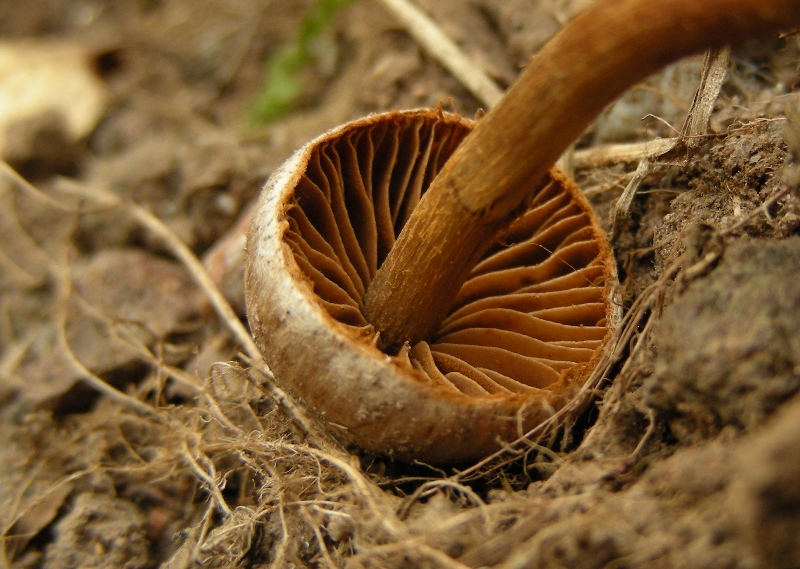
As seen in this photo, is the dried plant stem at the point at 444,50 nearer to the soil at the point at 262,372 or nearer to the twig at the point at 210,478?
the soil at the point at 262,372

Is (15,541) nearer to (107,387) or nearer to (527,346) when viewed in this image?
(107,387)

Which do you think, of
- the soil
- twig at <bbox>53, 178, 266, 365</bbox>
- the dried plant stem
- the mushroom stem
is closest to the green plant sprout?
the soil

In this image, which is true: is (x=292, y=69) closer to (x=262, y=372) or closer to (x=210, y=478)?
(x=262, y=372)

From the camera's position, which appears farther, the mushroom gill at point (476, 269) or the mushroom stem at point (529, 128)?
the mushroom gill at point (476, 269)

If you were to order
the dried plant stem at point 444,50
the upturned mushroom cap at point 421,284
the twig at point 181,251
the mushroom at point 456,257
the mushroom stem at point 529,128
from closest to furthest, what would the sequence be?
the mushroom stem at point 529,128 → the mushroom at point 456,257 → the upturned mushroom cap at point 421,284 → the twig at point 181,251 → the dried plant stem at point 444,50

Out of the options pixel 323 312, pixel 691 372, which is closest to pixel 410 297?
pixel 323 312

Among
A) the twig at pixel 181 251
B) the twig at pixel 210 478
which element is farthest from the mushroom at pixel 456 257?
the twig at pixel 181 251

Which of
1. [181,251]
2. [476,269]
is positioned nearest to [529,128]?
[476,269]
